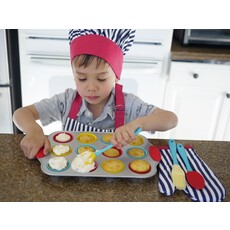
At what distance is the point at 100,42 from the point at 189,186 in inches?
19.1

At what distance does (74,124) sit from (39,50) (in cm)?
89

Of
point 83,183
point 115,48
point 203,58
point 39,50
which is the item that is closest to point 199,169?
point 83,183

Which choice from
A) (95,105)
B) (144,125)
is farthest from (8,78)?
(144,125)

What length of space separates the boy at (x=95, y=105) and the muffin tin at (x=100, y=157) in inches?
1.0

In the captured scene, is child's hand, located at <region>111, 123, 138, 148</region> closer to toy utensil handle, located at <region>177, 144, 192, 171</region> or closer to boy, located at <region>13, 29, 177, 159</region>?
boy, located at <region>13, 29, 177, 159</region>

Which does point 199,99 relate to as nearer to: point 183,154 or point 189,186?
point 183,154

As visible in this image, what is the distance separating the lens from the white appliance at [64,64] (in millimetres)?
1734

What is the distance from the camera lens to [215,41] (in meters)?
1.81

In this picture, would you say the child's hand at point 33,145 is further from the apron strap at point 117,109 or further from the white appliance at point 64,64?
the white appliance at point 64,64

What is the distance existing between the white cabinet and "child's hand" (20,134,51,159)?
4.17 ft

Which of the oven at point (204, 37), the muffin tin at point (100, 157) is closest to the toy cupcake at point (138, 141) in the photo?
the muffin tin at point (100, 157)

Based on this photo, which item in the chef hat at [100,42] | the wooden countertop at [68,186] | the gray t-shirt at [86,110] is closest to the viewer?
the wooden countertop at [68,186]

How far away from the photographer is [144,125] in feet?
2.69

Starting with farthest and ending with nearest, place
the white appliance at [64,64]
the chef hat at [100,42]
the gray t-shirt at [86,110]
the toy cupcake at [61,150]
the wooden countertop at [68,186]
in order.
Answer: the white appliance at [64,64], the gray t-shirt at [86,110], the chef hat at [100,42], the toy cupcake at [61,150], the wooden countertop at [68,186]
